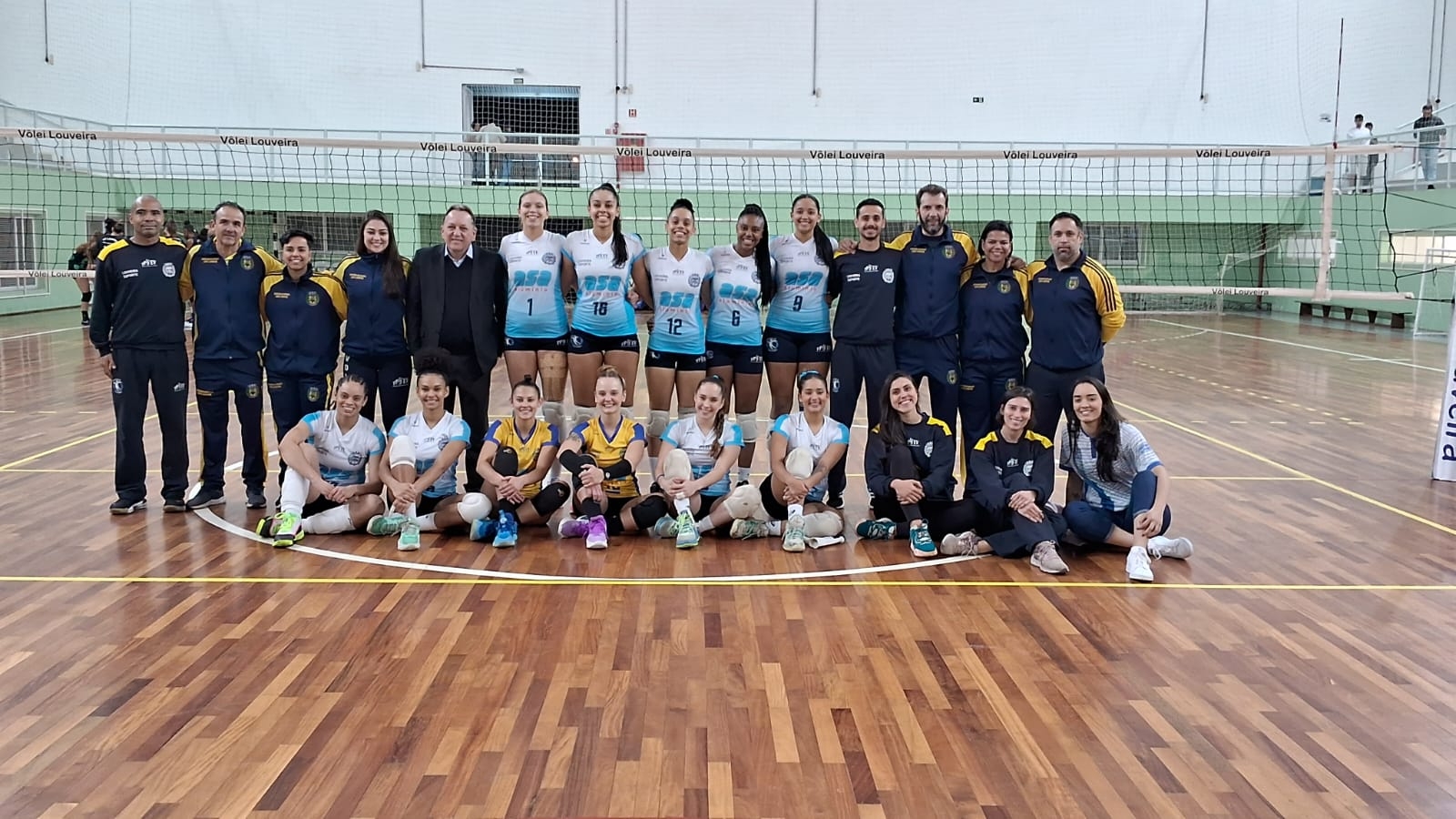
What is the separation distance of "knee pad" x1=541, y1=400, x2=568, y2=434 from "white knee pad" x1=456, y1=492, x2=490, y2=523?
2.45 ft

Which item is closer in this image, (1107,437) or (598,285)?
(1107,437)

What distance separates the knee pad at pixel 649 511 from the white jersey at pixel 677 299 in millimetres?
992

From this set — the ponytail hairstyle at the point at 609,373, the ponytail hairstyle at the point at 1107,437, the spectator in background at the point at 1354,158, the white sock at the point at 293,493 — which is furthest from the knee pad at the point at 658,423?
the spectator in background at the point at 1354,158

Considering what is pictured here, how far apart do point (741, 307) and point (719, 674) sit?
3.00 metres

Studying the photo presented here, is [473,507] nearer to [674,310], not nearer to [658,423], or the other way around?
[658,423]

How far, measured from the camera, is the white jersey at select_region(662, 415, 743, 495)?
247 inches

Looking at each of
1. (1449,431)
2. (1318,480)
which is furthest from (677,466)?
(1449,431)

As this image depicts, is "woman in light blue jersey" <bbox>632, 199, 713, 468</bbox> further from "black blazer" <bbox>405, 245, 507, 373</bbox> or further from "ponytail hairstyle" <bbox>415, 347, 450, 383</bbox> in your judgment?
"ponytail hairstyle" <bbox>415, 347, 450, 383</bbox>

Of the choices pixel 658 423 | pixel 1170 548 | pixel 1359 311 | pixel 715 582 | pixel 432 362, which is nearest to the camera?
pixel 715 582

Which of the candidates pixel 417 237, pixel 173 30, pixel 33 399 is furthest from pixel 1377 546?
pixel 173 30

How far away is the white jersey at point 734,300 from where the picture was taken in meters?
6.66

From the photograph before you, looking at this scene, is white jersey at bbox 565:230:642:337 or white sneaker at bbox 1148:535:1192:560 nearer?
white sneaker at bbox 1148:535:1192:560

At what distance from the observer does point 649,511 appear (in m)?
6.12

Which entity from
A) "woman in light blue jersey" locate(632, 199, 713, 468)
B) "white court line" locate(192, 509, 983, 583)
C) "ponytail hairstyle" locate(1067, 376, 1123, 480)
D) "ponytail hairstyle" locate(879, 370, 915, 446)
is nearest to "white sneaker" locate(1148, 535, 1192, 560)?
"ponytail hairstyle" locate(1067, 376, 1123, 480)
